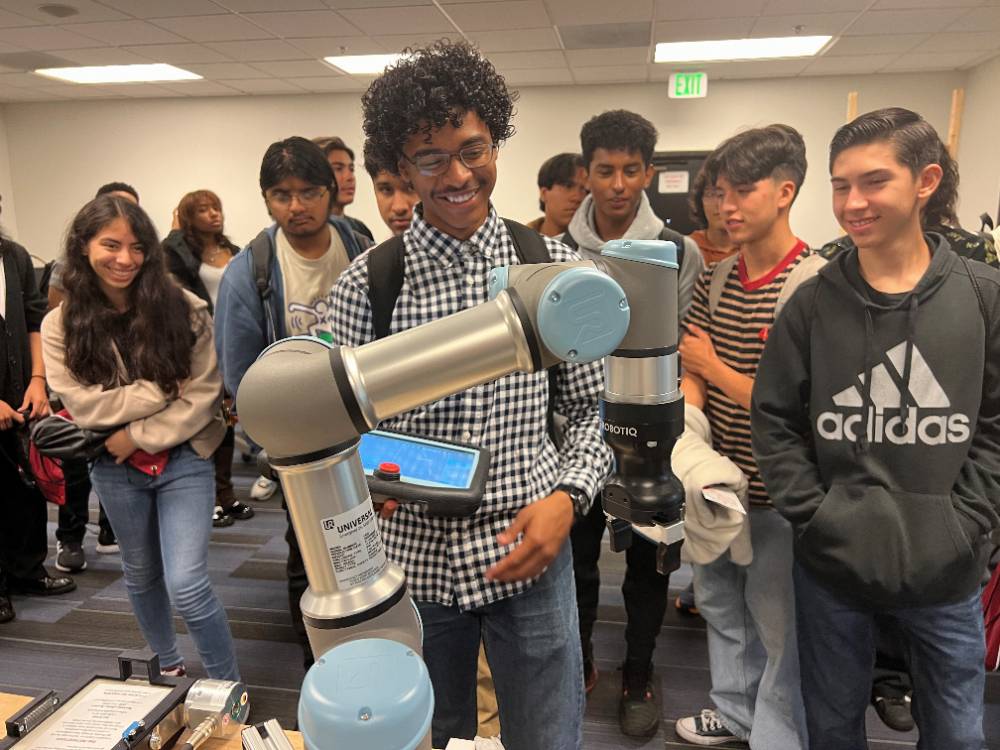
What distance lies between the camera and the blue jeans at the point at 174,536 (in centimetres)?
191

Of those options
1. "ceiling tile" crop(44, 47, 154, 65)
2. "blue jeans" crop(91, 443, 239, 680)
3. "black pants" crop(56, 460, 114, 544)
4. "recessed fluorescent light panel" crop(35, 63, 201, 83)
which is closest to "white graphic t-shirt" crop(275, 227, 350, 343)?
"blue jeans" crop(91, 443, 239, 680)

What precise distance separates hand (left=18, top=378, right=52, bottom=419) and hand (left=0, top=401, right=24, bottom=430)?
0.03 meters

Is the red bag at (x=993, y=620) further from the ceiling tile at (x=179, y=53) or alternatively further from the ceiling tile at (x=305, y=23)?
the ceiling tile at (x=179, y=53)

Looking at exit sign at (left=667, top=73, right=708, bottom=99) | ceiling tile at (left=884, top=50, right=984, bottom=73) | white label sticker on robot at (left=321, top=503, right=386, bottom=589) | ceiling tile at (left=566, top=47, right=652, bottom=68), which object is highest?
ceiling tile at (left=566, top=47, right=652, bottom=68)

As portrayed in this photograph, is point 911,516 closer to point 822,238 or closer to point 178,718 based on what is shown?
point 178,718

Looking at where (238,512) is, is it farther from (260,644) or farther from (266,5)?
(266,5)

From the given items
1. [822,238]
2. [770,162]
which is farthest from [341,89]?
[770,162]

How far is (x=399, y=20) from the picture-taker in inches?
189

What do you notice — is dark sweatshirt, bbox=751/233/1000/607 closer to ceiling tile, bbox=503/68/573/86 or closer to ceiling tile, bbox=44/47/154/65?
ceiling tile, bbox=503/68/573/86

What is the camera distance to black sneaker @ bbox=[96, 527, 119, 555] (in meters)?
3.33

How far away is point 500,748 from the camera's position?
2.42 feet

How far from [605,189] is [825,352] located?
3.05ft

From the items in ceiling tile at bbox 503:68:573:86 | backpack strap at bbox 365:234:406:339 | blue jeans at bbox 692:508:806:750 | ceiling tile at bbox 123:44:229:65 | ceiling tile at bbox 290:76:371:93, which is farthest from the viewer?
ceiling tile at bbox 290:76:371:93

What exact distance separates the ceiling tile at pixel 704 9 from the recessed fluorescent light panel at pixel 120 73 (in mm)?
4519
